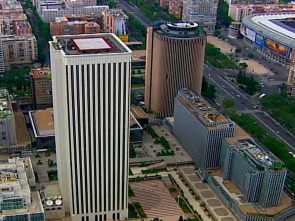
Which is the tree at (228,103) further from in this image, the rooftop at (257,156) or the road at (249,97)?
the rooftop at (257,156)

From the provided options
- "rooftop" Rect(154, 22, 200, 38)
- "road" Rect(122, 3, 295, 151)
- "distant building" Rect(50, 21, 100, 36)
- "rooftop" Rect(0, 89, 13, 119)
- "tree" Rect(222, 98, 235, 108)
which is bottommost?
"road" Rect(122, 3, 295, 151)

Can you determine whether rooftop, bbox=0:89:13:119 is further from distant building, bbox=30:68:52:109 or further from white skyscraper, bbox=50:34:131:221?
white skyscraper, bbox=50:34:131:221

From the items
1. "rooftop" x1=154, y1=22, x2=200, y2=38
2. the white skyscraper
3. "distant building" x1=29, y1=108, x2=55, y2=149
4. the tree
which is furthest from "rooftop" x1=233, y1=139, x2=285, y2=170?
"distant building" x1=29, y1=108, x2=55, y2=149

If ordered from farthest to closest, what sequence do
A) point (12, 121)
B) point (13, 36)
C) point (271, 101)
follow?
1. point (13, 36)
2. point (271, 101)
3. point (12, 121)

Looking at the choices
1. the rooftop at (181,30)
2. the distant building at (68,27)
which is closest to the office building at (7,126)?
the rooftop at (181,30)

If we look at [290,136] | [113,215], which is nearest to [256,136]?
[290,136]

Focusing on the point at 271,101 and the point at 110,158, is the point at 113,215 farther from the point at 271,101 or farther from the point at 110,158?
the point at 271,101

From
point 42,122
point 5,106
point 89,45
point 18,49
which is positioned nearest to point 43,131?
point 42,122

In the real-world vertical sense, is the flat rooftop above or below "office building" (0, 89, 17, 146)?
above
